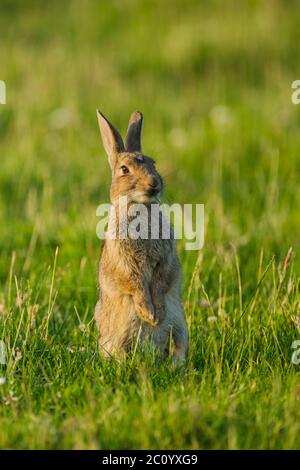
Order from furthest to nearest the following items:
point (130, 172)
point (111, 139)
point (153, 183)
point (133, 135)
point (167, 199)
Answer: point (167, 199) → point (133, 135) → point (111, 139) → point (130, 172) → point (153, 183)

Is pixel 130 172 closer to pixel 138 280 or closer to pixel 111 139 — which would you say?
pixel 111 139

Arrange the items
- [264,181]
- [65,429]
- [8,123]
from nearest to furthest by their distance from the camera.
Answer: [65,429]
[264,181]
[8,123]

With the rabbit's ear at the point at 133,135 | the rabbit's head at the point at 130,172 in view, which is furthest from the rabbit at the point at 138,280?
the rabbit's ear at the point at 133,135

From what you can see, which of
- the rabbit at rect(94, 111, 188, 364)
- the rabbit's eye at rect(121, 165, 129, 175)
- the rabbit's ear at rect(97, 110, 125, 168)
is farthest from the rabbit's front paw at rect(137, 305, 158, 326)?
the rabbit's ear at rect(97, 110, 125, 168)

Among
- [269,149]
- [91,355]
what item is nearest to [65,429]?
[91,355]

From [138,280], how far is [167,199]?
2.65ft

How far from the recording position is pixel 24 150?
910cm

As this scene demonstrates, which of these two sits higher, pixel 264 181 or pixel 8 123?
pixel 8 123

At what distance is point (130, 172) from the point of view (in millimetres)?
4465

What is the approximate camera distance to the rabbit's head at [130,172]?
4387 millimetres

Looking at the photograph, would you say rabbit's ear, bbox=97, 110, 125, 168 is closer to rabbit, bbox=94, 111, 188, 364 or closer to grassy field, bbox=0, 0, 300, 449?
rabbit, bbox=94, 111, 188, 364

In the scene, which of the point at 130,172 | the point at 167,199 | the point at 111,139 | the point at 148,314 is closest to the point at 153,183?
the point at 130,172

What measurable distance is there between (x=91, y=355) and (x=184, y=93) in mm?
7611

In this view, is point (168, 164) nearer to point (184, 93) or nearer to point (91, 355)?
point (184, 93)
